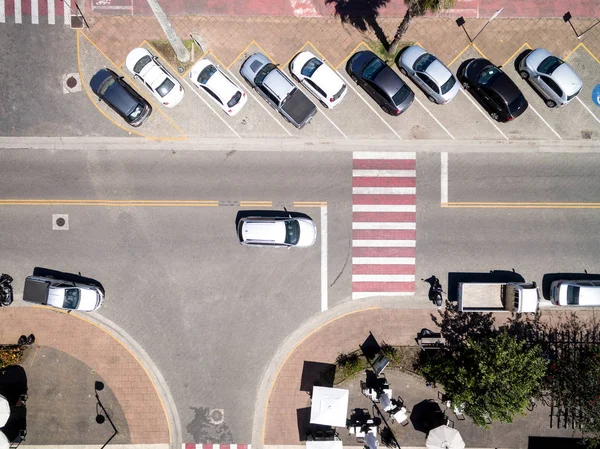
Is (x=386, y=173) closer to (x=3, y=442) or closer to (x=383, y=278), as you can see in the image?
(x=383, y=278)

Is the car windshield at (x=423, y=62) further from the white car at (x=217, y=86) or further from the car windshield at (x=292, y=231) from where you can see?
the car windshield at (x=292, y=231)

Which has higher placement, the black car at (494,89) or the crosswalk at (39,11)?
the crosswalk at (39,11)

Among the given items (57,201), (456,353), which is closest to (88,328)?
(57,201)

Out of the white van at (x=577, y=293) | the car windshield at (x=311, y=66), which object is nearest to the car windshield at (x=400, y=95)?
the car windshield at (x=311, y=66)

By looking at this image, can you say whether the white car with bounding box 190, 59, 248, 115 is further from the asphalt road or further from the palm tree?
the palm tree

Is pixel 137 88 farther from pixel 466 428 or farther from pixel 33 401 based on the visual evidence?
pixel 466 428

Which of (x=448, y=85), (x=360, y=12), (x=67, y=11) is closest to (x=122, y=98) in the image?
(x=67, y=11)
